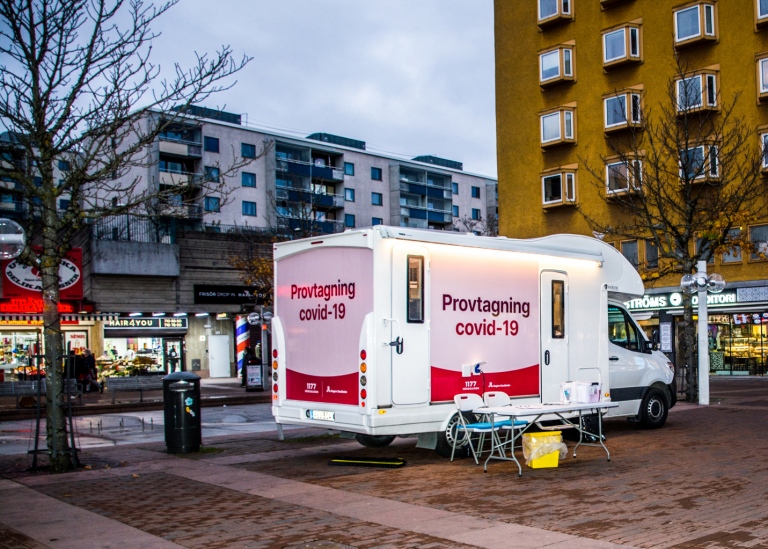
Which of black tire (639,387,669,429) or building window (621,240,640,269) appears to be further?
building window (621,240,640,269)

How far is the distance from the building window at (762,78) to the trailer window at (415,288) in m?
28.5

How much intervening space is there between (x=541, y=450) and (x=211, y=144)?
5451 centimetres

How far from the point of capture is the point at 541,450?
11047 millimetres

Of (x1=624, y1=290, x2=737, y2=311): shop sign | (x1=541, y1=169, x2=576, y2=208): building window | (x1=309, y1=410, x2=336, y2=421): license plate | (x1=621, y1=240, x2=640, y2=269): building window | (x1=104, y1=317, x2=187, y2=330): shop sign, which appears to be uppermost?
(x1=541, y1=169, x2=576, y2=208): building window

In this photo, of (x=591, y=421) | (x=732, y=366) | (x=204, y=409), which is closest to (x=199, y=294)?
(x=204, y=409)

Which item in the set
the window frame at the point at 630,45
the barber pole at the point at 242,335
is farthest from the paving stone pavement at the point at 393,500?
the window frame at the point at 630,45

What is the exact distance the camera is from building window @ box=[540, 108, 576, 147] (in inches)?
1623

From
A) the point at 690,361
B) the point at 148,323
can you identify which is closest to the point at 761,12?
the point at 690,361

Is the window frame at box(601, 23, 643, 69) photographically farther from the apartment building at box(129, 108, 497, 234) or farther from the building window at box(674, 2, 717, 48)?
the apartment building at box(129, 108, 497, 234)

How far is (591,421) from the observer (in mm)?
14445

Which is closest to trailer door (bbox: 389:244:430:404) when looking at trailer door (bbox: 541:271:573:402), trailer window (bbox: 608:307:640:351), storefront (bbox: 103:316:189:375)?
trailer door (bbox: 541:271:573:402)

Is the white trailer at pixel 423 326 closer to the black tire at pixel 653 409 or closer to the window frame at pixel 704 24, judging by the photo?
the black tire at pixel 653 409

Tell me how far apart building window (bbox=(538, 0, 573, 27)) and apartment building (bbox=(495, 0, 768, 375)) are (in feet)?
0.16

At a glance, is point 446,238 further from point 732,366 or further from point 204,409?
point 732,366
